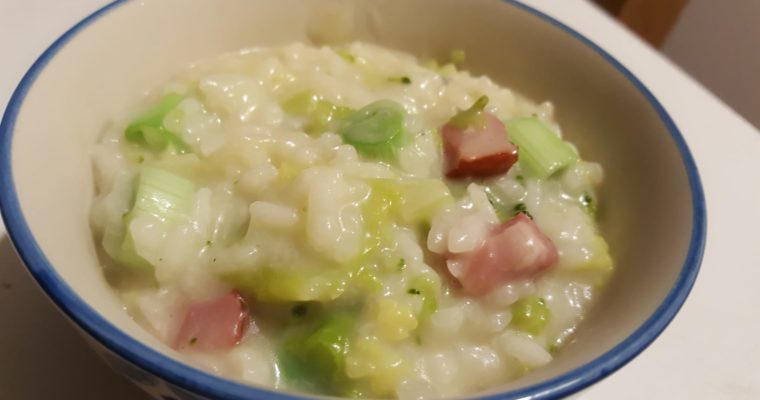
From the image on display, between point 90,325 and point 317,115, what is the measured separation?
56 cm

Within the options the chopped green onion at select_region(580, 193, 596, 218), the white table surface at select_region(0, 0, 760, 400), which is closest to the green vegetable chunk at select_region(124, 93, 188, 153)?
the white table surface at select_region(0, 0, 760, 400)

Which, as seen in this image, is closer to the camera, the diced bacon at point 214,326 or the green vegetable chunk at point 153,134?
the diced bacon at point 214,326

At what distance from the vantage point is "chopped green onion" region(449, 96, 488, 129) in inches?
44.3

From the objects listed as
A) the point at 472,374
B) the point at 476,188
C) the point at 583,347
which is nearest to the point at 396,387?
the point at 472,374

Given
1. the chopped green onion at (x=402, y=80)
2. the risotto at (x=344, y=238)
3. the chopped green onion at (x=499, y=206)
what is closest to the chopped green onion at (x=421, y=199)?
the risotto at (x=344, y=238)

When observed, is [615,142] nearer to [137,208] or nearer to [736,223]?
[736,223]

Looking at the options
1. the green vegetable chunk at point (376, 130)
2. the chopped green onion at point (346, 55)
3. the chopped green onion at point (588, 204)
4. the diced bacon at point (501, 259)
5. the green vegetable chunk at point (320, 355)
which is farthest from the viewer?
the chopped green onion at point (346, 55)

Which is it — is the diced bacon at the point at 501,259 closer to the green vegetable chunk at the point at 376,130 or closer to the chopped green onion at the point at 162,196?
the green vegetable chunk at the point at 376,130

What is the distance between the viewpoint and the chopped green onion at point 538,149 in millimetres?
1167

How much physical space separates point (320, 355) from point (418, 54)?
0.82m

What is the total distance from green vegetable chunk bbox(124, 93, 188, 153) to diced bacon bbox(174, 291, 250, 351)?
0.29 m

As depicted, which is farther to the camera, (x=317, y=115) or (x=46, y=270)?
(x=317, y=115)

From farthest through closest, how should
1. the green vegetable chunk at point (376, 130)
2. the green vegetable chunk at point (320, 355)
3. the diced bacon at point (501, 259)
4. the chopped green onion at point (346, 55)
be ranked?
the chopped green onion at point (346, 55) < the green vegetable chunk at point (376, 130) < the diced bacon at point (501, 259) < the green vegetable chunk at point (320, 355)

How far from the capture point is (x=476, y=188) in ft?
3.53
